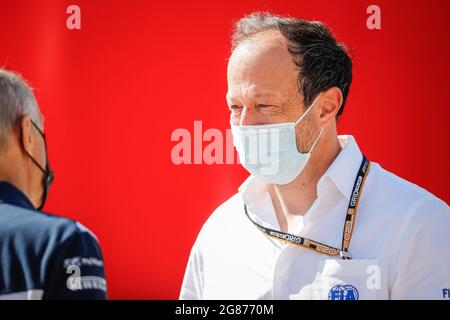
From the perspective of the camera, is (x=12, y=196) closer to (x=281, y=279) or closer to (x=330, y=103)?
(x=281, y=279)

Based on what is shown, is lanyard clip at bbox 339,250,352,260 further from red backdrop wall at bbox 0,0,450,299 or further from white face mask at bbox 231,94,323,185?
red backdrop wall at bbox 0,0,450,299

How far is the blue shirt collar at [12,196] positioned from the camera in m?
1.59

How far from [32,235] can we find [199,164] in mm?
2205

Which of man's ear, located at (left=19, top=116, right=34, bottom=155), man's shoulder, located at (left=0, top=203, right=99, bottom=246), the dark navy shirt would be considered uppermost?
man's ear, located at (left=19, top=116, right=34, bottom=155)

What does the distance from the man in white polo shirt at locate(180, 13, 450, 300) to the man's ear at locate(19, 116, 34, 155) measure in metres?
0.69

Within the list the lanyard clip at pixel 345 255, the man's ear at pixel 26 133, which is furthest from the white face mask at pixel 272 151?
the man's ear at pixel 26 133

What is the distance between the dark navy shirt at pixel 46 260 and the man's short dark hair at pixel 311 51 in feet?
3.17

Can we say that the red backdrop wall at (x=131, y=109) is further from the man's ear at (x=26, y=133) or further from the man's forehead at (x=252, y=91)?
the man's ear at (x=26, y=133)

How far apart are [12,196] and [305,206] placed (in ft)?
3.04

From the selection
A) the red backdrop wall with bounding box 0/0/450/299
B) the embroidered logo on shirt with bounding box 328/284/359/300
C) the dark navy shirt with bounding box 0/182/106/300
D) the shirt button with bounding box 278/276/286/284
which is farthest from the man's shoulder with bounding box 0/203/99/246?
the red backdrop wall with bounding box 0/0/450/299

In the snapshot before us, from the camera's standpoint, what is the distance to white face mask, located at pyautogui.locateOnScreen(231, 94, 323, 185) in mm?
2141

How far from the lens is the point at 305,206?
83.6 inches

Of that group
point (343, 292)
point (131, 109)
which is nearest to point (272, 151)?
point (343, 292)

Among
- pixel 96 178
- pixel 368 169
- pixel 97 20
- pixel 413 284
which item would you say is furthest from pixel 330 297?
pixel 97 20
